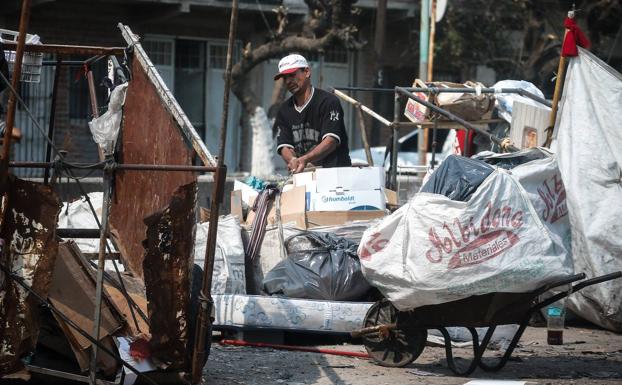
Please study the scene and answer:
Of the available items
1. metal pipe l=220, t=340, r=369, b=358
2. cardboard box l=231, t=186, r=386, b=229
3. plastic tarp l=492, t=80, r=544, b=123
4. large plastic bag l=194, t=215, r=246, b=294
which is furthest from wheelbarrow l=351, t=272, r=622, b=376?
plastic tarp l=492, t=80, r=544, b=123

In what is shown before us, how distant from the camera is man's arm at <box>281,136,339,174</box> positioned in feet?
25.3

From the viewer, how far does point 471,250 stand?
5.49 meters

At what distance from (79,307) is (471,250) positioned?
6.74 feet

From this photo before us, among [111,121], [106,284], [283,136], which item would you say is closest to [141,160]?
[111,121]

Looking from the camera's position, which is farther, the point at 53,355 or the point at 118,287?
the point at 118,287

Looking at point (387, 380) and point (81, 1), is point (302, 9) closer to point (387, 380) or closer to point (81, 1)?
point (81, 1)

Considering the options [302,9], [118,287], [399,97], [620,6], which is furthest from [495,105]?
[620,6]

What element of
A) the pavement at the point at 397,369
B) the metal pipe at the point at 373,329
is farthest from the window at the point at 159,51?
the metal pipe at the point at 373,329

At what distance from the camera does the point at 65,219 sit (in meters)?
7.48

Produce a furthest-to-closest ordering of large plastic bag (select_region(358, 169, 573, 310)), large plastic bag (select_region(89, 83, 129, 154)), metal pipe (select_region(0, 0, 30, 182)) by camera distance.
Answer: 1. large plastic bag (select_region(89, 83, 129, 154))
2. large plastic bag (select_region(358, 169, 573, 310))
3. metal pipe (select_region(0, 0, 30, 182))

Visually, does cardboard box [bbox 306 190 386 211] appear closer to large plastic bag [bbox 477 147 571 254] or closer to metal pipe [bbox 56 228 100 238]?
large plastic bag [bbox 477 147 571 254]

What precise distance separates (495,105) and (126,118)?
14.1ft

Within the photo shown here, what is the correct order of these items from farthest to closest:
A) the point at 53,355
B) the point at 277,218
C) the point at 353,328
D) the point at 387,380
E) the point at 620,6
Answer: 1. the point at 620,6
2. the point at 277,218
3. the point at 353,328
4. the point at 387,380
5. the point at 53,355

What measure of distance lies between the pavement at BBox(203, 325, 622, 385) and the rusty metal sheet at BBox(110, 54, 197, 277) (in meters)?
0.84
